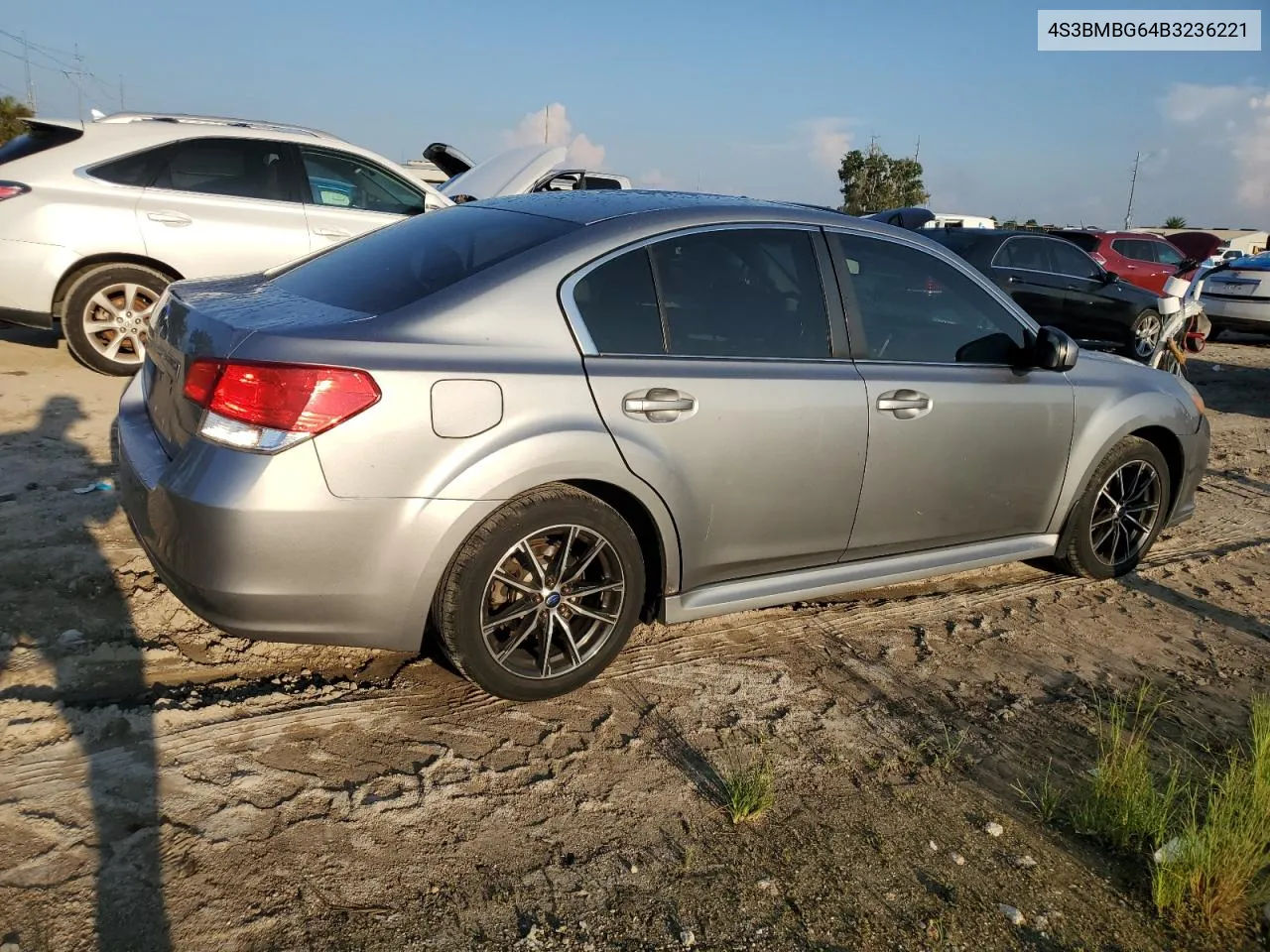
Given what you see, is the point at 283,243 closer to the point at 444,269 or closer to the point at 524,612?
the point at 444,269

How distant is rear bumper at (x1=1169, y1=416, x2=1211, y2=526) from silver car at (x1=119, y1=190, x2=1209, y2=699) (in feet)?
2.41

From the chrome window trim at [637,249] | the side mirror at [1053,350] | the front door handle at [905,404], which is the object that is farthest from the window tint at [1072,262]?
the chrome window trim at [637,249]

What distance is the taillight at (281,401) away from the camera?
263 centimetres

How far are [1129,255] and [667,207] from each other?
1551 centimetres

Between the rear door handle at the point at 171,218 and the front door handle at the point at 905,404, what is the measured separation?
213 inches

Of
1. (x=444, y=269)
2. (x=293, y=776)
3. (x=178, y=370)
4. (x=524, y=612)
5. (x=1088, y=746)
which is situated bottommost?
(x=1088, y=746)

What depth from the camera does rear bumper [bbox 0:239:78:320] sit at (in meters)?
6.42

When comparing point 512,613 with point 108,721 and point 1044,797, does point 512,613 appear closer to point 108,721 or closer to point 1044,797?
point 108,721

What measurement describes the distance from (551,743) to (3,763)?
58.9 inches

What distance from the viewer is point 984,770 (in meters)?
3.04

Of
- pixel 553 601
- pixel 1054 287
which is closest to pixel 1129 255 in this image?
pixel 1054 287

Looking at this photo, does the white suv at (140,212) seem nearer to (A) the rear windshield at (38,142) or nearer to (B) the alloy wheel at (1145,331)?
(A) the rear windshield at (38,142)

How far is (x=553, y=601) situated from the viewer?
3125 millimetres

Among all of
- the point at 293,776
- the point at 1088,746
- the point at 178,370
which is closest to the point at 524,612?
the point at 293,776
